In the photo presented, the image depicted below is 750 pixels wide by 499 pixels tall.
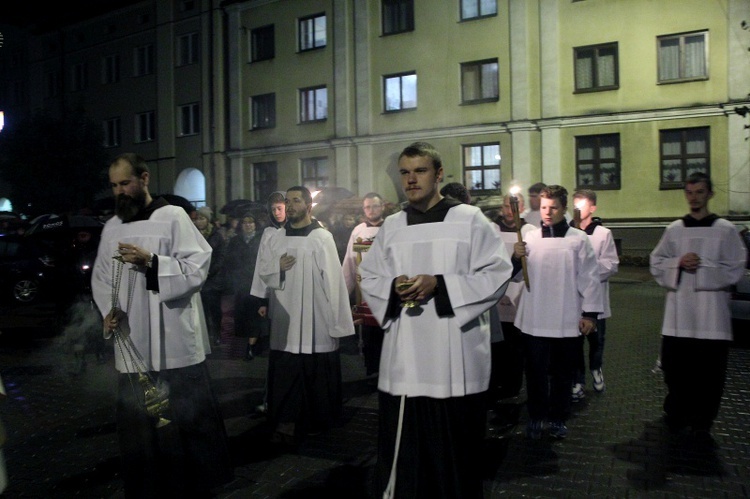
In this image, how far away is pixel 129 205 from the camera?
4.43m

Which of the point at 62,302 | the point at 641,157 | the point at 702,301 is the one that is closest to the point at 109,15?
the point at 641,157

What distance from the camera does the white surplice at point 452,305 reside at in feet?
12.2

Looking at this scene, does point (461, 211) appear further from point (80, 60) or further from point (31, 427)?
point (80, 60)

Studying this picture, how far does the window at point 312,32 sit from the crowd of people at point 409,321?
23733 millimetres

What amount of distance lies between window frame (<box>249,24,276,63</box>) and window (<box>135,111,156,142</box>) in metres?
6.97

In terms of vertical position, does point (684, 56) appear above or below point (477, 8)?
below

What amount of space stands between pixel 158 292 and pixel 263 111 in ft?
92.4

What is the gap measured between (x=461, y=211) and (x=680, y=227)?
311 centimetres

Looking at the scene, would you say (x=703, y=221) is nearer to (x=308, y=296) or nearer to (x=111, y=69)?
(x=308, y=296)

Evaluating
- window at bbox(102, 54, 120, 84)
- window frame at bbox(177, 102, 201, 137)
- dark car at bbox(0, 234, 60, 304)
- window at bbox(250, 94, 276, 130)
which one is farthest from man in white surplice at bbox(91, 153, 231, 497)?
window at bbox(102, 54, 120, 84)

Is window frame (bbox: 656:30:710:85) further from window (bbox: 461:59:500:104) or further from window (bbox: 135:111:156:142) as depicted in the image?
window (bbox: 135:111:156:142)

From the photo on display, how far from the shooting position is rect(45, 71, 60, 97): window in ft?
131

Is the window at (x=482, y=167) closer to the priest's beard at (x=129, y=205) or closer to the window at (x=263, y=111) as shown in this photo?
the window at (x=263, y=111)

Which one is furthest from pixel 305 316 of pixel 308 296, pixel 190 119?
pixel 190 119
